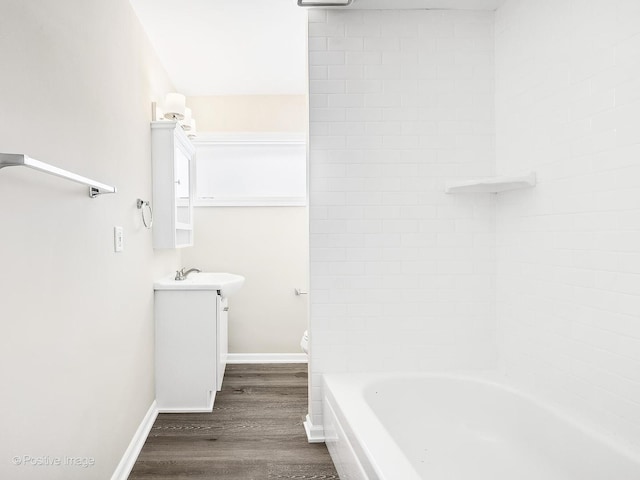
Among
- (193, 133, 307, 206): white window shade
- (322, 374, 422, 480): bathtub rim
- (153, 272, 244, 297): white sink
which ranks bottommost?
(322, 374, 422, 480): bathtub rim

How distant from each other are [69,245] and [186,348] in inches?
54.9

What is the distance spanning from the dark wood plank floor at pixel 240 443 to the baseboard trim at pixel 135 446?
0.10 ft

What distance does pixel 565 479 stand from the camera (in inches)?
63.5

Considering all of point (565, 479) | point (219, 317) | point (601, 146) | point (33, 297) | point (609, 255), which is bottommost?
point (565, 479)

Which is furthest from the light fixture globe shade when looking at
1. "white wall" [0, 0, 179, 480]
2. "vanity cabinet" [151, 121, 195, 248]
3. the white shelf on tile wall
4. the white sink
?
the white shelf on tile wall

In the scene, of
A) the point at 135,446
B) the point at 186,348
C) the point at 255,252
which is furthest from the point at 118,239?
the point at 255,252

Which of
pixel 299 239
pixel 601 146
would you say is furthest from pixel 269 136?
pixel 601 146

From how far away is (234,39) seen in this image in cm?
282

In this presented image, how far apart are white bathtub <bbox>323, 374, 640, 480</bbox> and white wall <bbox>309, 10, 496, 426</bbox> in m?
0.20

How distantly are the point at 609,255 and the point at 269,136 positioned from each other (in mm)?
2918

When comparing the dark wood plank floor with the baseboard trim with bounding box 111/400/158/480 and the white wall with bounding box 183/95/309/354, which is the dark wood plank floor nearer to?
the baseboard trim with bounding box 111/400/158/480

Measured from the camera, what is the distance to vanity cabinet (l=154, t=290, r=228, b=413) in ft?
8.96

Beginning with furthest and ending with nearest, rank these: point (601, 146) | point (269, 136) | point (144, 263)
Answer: point (269, 136)
point (144, 263)
point (601, 146)

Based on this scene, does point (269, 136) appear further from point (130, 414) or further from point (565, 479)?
point (565, 479)
